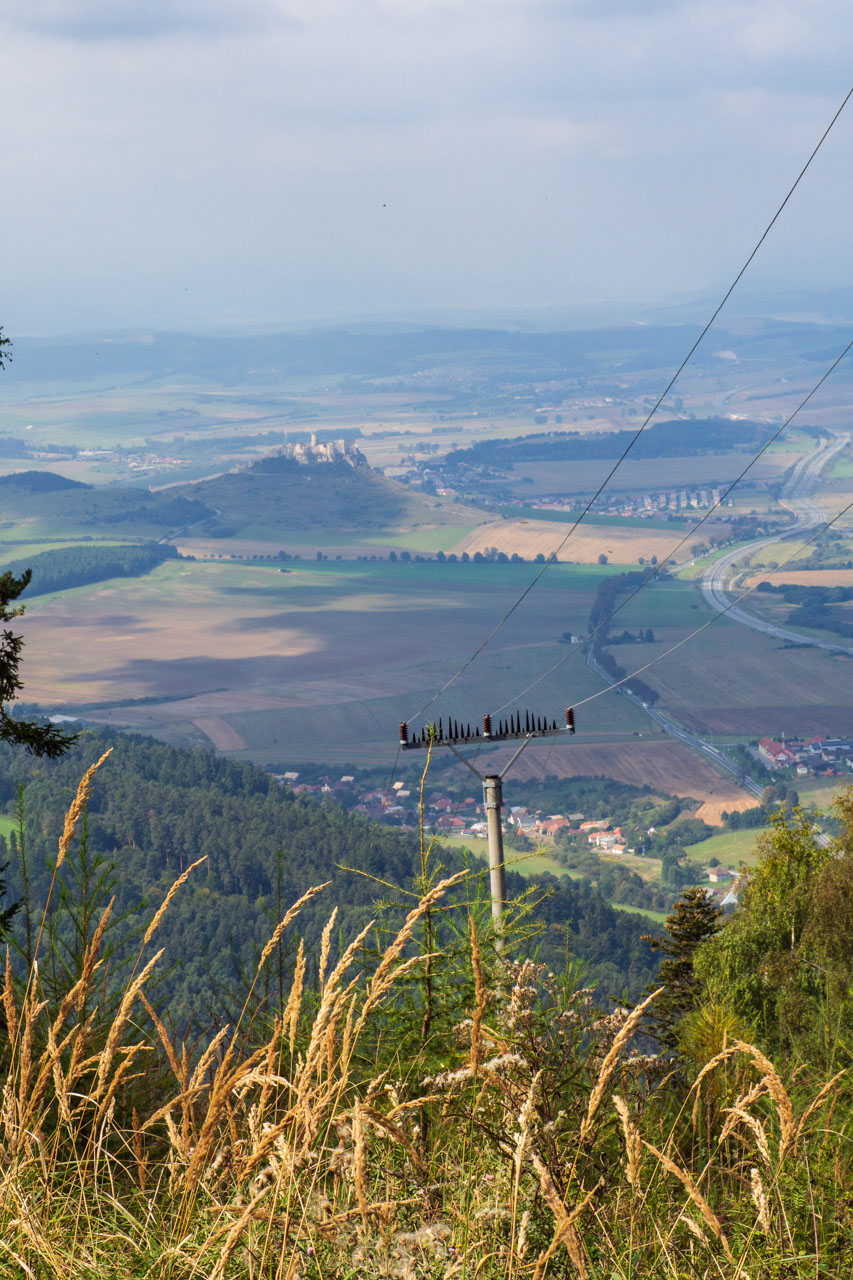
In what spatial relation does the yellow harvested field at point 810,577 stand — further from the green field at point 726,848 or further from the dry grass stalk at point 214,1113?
the dry grass stalk at point 214,1113

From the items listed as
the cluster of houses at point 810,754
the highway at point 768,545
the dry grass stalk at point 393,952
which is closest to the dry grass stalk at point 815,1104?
the dry grass stalk at point 393,952

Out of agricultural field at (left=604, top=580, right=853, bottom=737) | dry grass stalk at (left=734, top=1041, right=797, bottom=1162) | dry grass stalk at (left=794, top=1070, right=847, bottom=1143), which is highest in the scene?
dry grass stalk at (left=734, top=1041, right=797, bottom=1162)

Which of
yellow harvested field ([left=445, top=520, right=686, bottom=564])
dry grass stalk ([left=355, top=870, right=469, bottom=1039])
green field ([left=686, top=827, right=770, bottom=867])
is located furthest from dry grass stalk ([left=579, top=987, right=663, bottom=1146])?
yellow harvested field ([left=445, top=520, right=686, bottom=564])

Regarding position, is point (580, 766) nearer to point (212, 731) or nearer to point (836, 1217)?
point (212, 731)

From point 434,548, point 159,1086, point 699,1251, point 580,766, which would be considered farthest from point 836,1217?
point 434,548

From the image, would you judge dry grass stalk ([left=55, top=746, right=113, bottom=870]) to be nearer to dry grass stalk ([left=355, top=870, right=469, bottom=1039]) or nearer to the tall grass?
the tall grass

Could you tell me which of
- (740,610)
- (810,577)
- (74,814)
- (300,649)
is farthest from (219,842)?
(810,577)

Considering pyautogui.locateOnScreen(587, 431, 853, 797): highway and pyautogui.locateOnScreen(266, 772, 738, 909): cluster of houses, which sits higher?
pyautogui.locateOnScreen(587, 431, 853, 797): highway

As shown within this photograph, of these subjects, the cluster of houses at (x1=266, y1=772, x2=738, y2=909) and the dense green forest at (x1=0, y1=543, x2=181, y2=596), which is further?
the dense green forest at (x1=0, y1=543, x2=181, y2=596)
